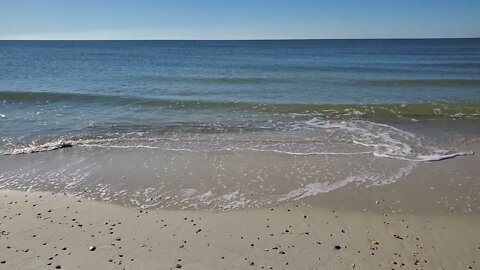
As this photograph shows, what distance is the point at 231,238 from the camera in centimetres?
623

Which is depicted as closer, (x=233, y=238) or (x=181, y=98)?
(x=233, y=238)

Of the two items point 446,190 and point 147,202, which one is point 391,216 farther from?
point 147,202

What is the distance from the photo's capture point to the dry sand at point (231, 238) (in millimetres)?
5527

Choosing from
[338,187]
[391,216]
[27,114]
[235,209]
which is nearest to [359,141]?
[338,187]

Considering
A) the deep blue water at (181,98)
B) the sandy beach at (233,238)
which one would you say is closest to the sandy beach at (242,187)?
the sandy beach at (233,238)

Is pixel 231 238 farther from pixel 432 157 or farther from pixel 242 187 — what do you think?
pixel 432 157

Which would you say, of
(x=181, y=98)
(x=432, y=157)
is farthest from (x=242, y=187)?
(x=181, y=98)

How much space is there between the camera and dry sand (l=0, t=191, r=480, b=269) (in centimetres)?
553

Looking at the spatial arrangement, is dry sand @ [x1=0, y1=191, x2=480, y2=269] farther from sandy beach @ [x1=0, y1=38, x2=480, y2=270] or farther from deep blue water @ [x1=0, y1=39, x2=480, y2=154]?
deep blue water @ [x1=0, y1=39, x2=480, y2=154]

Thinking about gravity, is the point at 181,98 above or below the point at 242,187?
above

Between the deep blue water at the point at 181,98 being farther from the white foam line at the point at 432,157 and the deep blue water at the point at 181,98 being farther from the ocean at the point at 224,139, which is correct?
the white foam line at the point at 432,157

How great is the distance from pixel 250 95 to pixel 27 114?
1098 centimetres

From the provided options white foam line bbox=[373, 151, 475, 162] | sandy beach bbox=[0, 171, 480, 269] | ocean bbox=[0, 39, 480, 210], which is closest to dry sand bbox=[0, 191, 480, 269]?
sandy beach bbox=[0, 171, 480, 269]

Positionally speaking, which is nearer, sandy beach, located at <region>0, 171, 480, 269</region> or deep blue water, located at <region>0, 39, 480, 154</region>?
sandy beach, located at <region>0, 171, 480, 269</region>
